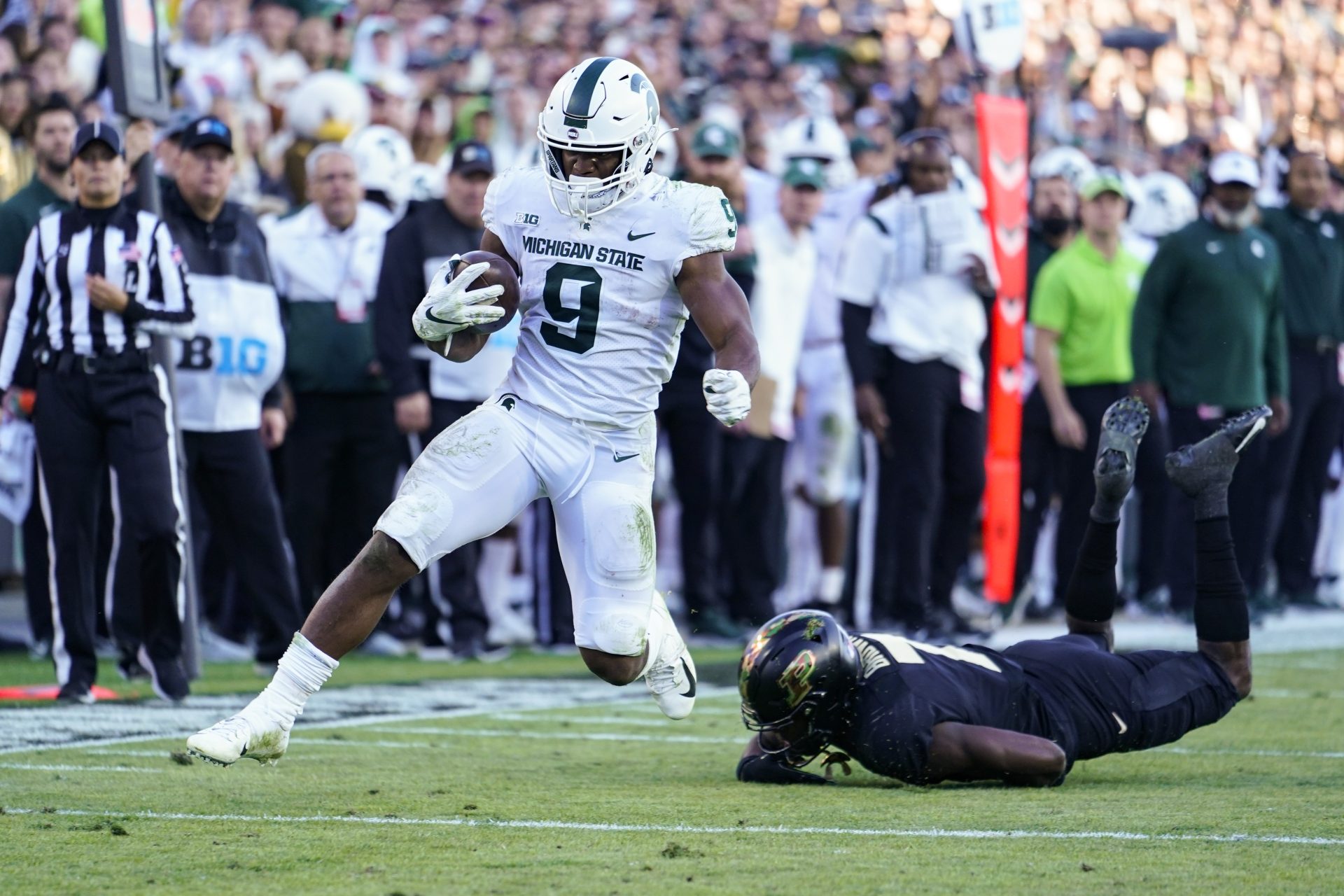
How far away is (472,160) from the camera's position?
10398mm

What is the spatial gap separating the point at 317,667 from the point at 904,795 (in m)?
1.64

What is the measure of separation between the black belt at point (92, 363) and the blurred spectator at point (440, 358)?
75.3 inches

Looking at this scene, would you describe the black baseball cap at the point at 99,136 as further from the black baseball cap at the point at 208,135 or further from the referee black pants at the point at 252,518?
the referee black pants at the point at 252,518

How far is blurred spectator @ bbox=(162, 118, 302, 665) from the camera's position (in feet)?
30.4

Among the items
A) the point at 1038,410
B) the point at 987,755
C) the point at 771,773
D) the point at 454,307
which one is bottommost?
the point at 771,773

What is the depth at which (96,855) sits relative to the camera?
15.6 ft

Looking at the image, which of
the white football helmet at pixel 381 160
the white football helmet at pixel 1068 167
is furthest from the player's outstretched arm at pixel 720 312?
the white football helmet at pixel 1068 167

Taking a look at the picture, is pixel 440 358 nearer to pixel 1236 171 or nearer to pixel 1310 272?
pixel 1236 171

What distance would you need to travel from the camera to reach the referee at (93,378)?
8.29 m

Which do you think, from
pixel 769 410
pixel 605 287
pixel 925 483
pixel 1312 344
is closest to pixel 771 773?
pixel 605 287

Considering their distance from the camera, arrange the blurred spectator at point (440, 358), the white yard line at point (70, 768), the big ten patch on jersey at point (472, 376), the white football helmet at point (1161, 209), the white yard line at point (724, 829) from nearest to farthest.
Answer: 1. the white yard line at point (724, 829)
2. the white yard line at point (70, 768)
3. the blurred spectator at point (440, 358)
4. the big ten patch on jersey at point (472, 376)
5. the white football helmet at point (1161, 209)

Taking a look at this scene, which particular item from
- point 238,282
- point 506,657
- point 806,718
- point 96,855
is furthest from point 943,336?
point 96,855

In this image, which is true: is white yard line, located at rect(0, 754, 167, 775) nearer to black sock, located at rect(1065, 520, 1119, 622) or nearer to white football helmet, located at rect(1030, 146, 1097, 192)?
black sock, located at rect(1065, 520, 1119, 622)

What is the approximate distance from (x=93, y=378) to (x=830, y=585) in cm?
496
